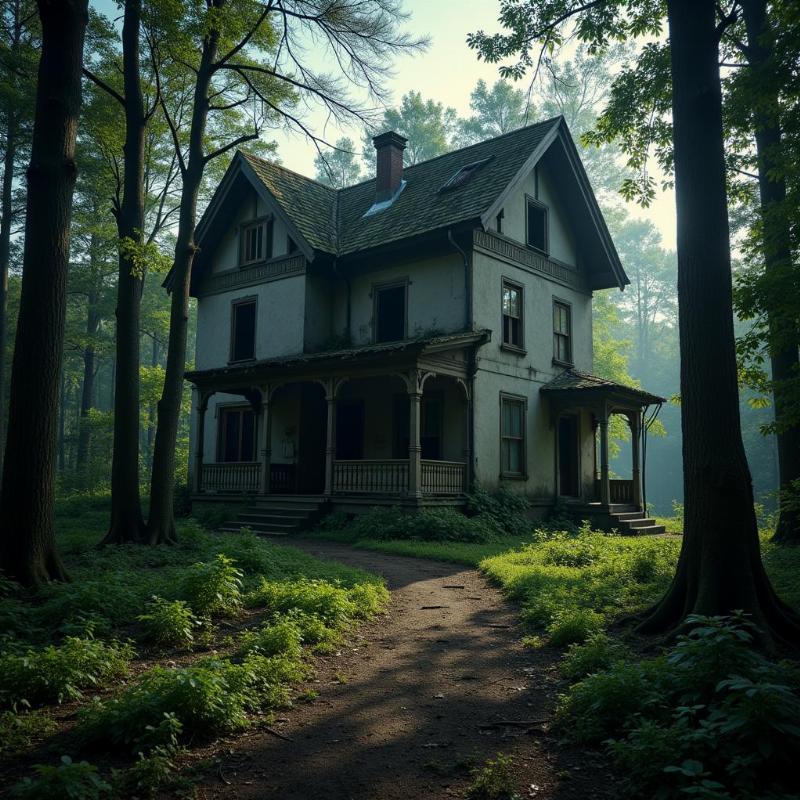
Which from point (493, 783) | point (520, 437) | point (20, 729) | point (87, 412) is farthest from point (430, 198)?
point (87, 412)

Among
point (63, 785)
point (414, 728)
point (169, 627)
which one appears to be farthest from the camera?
point (169, 627)

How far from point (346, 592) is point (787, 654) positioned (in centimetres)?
480

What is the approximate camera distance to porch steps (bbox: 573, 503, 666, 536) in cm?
1917

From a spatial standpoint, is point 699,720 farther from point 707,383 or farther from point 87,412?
point 87,412

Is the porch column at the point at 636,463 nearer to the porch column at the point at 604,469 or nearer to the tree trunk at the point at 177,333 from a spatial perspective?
the porch column at the point at 604,469

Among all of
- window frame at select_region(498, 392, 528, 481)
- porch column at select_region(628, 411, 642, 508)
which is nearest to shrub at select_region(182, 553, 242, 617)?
window frame at select_region(498, 392, 528, 481)

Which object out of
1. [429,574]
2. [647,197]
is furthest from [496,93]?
[429,574]

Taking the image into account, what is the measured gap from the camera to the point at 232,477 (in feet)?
68.9

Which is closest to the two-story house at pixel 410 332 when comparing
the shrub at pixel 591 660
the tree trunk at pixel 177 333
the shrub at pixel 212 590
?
the tree trunk at pixel 177 333

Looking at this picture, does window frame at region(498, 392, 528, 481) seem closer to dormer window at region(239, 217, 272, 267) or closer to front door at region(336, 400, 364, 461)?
front door at region(336, 400, 364, 461)

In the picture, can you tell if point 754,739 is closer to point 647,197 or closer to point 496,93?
point 647,197

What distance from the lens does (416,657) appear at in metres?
6.73

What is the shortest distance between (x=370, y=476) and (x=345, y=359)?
3083mm

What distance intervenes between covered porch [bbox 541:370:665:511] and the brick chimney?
8425mm
